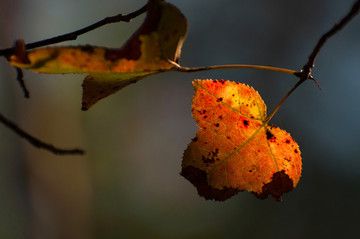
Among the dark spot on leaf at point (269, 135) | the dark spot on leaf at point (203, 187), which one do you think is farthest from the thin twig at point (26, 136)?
the dark spot on leaf at point (269, 135)

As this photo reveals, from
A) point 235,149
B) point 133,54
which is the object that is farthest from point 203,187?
point 133,54

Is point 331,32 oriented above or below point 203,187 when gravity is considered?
above

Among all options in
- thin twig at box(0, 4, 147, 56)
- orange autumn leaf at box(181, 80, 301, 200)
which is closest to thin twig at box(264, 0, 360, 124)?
orange autumn leaf at box(181, 80, 301, 200)

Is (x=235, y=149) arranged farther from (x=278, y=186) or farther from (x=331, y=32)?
(x=331, y=32)

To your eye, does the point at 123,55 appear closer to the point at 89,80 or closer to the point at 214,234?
the point at 89,80

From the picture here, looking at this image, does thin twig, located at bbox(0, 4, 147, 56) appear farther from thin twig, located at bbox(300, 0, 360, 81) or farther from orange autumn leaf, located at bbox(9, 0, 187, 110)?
thin twig, located at bbox(300, 0, 360, 81)

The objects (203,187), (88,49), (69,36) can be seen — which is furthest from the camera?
(203,187)

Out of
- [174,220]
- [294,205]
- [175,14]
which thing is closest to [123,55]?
[175,14]
